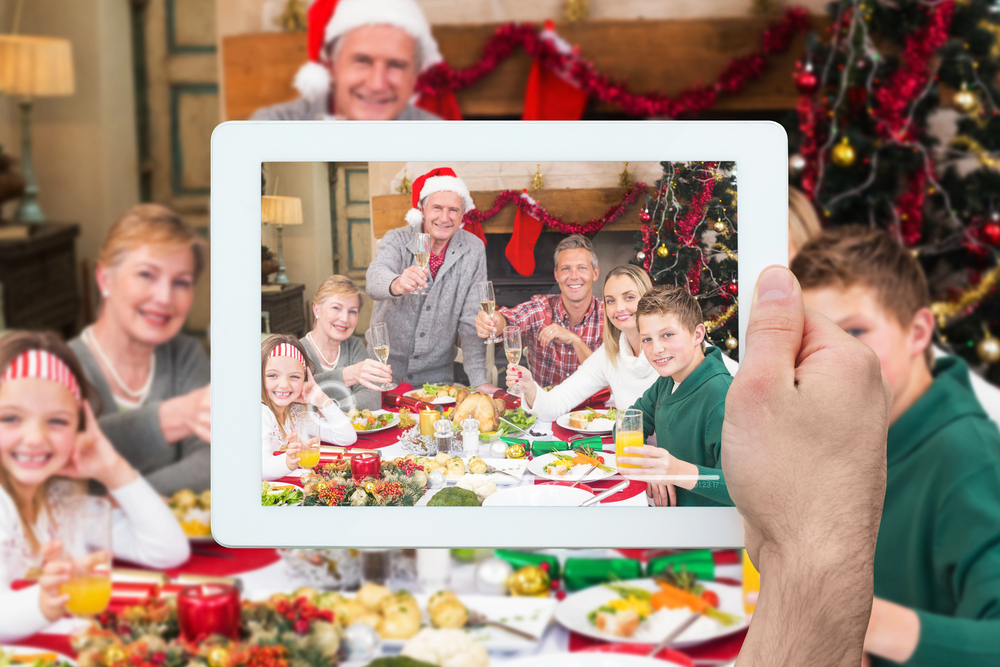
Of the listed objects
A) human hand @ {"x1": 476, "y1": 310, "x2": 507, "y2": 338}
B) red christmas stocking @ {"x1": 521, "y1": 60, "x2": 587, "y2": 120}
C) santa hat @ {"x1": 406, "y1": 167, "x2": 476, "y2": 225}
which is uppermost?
red christmas stocking @ {"x1": 521, "y1": 60, "x2": 587, "y2": 120}

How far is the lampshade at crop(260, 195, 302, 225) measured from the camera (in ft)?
2.35

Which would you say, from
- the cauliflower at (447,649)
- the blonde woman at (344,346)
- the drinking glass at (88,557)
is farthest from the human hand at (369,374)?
the drinking glass at (88,557)

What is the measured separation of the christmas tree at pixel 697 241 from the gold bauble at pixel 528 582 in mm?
716

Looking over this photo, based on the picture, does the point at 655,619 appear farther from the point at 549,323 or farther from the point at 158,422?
the point at 158,422

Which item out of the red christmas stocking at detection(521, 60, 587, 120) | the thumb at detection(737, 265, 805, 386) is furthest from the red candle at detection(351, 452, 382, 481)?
the red christmas stocking at detection(521, 60, 587, 120)

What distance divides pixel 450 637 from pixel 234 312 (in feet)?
2.27

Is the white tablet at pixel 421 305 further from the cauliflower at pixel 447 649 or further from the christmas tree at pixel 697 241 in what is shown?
the cauliflower at pixel 447 649

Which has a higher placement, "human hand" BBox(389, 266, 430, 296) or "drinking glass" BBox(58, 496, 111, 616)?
"human hand" BBox(389, 266, 430, 296)

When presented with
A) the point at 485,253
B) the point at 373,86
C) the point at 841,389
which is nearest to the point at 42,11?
the point at 373,86

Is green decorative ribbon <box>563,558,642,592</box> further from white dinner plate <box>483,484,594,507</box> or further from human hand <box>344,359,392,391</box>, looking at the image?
human hand <box>344,359,392,391</box>

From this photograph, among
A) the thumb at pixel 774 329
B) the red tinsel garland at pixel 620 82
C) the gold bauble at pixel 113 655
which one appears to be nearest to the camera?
the thumb at pixel 774 329

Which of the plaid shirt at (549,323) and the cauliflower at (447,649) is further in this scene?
the cauliflower at (447,649)

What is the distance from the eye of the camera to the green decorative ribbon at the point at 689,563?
1245 mm

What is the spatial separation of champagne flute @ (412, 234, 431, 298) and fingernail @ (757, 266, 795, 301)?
345 mm
